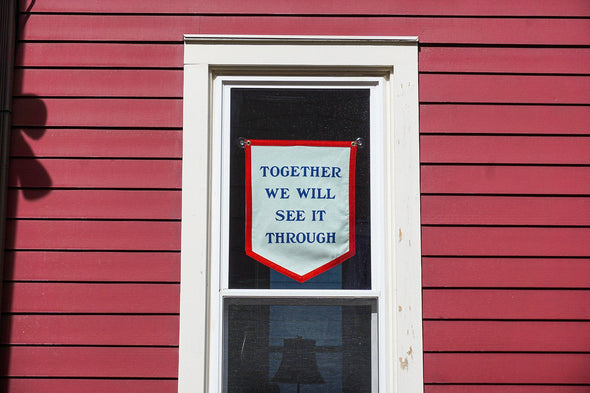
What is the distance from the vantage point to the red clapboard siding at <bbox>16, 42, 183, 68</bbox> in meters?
3.48

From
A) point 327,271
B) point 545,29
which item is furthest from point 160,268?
point 545,29

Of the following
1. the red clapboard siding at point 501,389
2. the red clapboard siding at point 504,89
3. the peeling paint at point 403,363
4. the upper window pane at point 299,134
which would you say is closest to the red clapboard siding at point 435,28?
the red clapboard siding at point 504,89

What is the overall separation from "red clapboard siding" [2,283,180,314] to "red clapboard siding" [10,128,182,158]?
0.61 metres

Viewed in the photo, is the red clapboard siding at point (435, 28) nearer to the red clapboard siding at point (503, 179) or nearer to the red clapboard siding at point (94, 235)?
the red clapboard siding at point (503, 179)

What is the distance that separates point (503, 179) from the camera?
3412 mm

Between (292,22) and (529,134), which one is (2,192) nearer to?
(292,22)

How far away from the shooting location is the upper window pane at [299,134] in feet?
11.1

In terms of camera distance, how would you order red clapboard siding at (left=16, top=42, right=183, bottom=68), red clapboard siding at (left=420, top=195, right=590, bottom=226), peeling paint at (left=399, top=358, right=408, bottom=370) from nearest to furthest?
peeling paint at (left=399, top=358, right=408, bottom=370) → red clapboard siding at (left=420, top=195, right=590, bottom=226) → red clapboard siding at (left=16, top=42, right=183, bottom=68)

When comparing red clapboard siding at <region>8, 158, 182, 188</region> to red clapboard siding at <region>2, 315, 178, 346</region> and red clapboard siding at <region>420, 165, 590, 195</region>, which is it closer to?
red clapboard siding at <region>2, 315, 178, 346</region>

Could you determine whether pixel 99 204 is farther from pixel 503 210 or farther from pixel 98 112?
pixel 503 210

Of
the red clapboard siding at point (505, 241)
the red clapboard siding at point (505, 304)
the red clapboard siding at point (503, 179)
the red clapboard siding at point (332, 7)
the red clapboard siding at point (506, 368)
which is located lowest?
the red clapboard siding at point (506, 368)

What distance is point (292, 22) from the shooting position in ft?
11.5

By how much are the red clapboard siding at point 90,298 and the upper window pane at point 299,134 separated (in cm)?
32

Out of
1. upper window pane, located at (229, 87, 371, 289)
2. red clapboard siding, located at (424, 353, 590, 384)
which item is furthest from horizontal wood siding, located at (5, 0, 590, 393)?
upper window pane, located at (229, 87, 371, 289)
